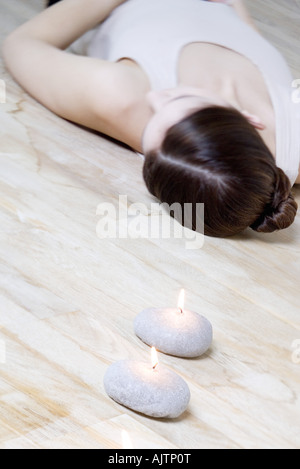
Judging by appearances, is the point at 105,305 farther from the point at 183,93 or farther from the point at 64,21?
the point at 64,21

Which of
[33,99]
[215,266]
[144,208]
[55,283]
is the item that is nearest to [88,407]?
[55,283]

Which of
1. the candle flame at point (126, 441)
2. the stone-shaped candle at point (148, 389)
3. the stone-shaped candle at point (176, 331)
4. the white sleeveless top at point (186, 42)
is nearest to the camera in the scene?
the candle flame at point (126, 441)

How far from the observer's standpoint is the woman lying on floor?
5.30 feet

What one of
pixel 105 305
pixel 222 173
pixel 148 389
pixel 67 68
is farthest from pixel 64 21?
pixel 148 389

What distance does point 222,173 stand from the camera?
1.59 meters

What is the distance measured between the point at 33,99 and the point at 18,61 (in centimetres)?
10

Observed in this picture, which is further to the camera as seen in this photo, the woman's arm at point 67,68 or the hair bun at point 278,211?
the woman's arm at point 67,68

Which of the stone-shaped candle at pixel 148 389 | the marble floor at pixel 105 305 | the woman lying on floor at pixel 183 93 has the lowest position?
the marble floor at pixel 105 305

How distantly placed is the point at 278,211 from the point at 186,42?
1.71 ft

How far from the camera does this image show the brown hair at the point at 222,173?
5.24 feet

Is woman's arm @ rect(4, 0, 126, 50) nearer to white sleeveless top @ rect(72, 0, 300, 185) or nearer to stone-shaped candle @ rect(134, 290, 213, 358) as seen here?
white sleeveless top @ rect(72, 0, 300, 185)

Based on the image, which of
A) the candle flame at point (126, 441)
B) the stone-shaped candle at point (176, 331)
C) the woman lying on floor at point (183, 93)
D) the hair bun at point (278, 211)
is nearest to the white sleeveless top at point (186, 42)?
the woman lying on floor at point (183, 93)

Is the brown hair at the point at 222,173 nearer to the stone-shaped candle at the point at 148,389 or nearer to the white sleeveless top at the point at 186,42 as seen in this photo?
the white sleeveless top at the point at 186,42

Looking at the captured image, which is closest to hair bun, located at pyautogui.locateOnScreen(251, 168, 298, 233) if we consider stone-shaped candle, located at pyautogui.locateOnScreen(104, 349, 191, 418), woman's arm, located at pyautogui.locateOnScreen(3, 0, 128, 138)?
woman's arm, located at pyautogui.locateOnScreen(3, 0, 128, 138)
